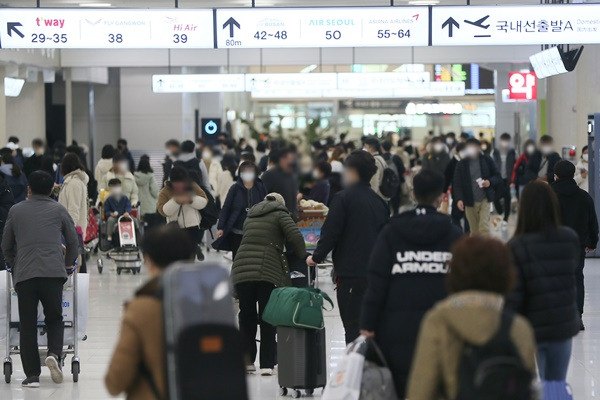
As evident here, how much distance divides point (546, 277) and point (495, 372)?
1743 mm

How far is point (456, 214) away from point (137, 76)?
40.6 ft

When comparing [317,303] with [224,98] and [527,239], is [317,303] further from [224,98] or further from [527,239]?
[224,98]

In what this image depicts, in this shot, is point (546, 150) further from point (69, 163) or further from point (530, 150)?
point (69, 163)

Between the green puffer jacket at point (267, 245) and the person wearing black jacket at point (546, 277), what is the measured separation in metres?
2.91

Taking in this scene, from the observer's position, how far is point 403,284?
5176 millimetres

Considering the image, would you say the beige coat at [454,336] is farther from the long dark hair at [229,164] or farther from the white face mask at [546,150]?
the white face mask at [546,150]

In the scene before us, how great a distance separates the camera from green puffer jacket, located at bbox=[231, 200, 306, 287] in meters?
8.05

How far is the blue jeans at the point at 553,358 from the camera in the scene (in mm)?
5215

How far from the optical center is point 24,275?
770 cm

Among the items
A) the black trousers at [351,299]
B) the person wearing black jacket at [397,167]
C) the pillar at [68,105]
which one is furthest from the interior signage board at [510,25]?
the pillar at [68,105]

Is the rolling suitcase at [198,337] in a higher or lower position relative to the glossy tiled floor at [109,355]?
higher

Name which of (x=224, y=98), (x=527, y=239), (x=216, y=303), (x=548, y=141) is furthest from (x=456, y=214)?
(x=224, y=98)

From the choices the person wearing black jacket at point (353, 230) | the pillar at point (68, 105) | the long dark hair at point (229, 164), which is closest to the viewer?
the person wearing black jacket at point (353, 230)

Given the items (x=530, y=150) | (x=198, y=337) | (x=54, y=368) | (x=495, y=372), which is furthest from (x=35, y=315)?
(x=530, y=150)
